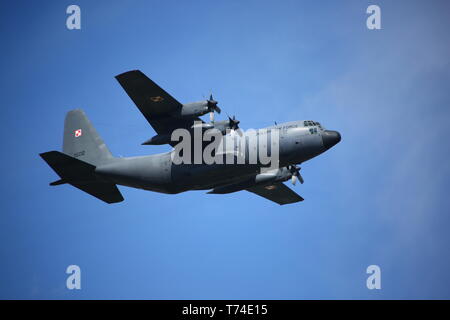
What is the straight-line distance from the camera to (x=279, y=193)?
29.6 m

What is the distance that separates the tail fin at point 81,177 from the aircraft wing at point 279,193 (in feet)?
25.0

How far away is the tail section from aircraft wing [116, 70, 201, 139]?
410 centimetres

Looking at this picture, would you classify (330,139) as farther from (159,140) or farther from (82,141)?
(82,141)

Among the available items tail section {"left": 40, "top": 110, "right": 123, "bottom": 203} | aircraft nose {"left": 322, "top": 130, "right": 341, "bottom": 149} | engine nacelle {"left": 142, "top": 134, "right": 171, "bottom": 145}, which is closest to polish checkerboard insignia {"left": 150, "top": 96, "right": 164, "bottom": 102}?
engine nacelle {"left": 142, "top": 134, "right": 171, "bottom": 145}

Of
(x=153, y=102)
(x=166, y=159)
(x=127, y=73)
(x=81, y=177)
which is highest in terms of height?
(x=127, y=73)

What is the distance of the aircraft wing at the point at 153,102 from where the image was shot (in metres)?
21.9

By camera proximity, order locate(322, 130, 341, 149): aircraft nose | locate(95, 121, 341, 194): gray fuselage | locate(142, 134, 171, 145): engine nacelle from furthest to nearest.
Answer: locate(142, 134, 171, 145): engine nacelle
locate(95, 121, 341, 194): gray fuselage
locate(322, 130, 341, 149): aircraft nose

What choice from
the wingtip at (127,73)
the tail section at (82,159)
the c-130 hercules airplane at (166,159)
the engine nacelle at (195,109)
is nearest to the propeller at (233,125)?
the c-130 hercules airplane at (166,159)

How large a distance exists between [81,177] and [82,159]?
1563mm

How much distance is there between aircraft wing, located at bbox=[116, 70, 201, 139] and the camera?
21.9m

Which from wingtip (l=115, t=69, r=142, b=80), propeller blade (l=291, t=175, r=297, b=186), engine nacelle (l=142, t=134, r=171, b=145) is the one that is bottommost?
propeller blade (l=291, t=175, r=297, b=186)

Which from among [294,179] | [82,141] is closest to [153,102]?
[82,141]

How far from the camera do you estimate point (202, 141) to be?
76.8 feet

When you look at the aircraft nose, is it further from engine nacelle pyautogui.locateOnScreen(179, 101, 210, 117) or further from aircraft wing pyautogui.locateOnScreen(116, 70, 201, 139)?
aircraft wing pyautogui.locateOnScreen(116, 70, 201, 139)
